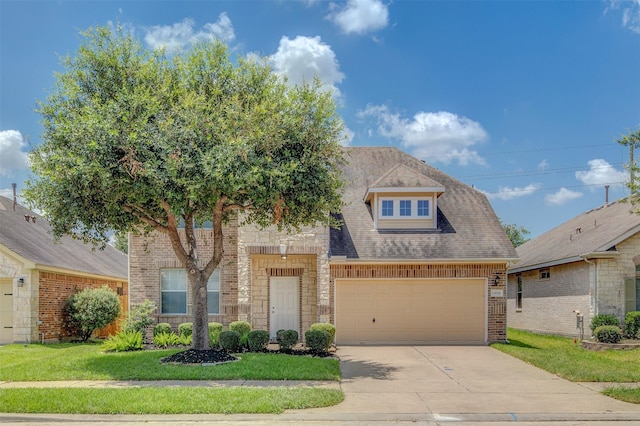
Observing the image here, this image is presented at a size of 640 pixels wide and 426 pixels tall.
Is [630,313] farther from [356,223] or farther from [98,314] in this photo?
[98,314]

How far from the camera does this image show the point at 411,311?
17297 millimetres

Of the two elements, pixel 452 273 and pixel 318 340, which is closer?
pixel 318 340

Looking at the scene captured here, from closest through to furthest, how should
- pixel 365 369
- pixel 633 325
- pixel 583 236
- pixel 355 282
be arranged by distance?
pixel 365 369 → pixel 633 325 → pixel 355 282 → pixel 583 236

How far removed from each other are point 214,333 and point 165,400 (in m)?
7.01

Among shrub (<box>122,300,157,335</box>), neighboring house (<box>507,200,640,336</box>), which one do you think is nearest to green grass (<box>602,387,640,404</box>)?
neighboring house (<box>507,200,640,336</box>)

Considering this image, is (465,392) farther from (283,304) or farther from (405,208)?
(405,208)

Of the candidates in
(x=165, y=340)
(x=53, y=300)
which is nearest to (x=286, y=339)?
(x=165, y=340)

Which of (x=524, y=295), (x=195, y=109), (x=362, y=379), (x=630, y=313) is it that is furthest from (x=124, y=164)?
(x=524, y=295)

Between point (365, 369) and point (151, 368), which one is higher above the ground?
point (151, 368)

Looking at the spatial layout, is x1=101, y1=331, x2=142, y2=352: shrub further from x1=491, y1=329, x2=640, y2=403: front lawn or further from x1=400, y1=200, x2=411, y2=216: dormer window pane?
x1=491, y1=329, x2=640, y2=403: front lawn

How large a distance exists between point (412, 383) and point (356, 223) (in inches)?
336

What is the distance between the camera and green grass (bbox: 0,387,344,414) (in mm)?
8000

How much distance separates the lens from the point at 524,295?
2361cm

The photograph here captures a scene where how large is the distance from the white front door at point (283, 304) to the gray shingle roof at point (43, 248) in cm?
657
